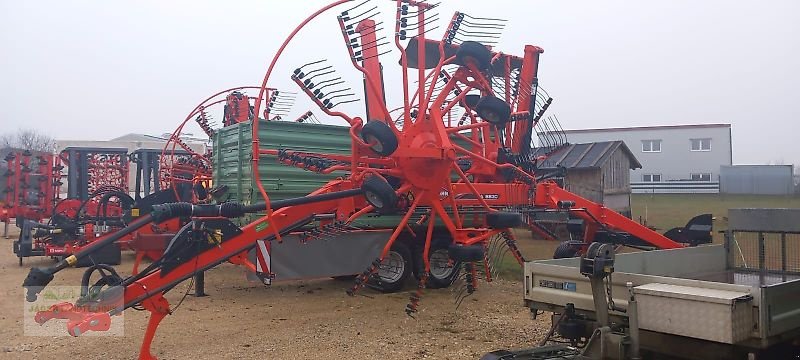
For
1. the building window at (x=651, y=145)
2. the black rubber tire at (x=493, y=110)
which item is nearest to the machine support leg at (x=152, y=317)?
the black rubber tire at (x=493, y=110)

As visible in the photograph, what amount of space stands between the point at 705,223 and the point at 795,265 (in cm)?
274

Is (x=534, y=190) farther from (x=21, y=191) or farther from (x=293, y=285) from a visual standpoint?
(x=21, y=191)

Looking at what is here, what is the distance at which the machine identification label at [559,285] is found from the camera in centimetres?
434

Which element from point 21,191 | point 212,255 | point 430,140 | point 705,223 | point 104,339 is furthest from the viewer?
point 21,191

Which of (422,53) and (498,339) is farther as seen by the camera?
(422,53)

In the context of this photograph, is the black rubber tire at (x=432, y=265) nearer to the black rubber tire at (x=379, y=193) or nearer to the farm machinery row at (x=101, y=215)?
the black rubber tire at (x=379, y=193)

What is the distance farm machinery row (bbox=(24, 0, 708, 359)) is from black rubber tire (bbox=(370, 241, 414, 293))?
15 mm

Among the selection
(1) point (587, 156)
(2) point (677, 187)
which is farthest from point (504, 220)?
(2) point (677, 187)

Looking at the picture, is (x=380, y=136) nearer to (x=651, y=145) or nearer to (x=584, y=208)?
(x=584, y=208)

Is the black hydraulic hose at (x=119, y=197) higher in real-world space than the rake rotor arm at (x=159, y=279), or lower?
higher

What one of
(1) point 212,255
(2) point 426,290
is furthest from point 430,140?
(2) point 426,290

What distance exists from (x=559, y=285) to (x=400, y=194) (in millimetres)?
2902

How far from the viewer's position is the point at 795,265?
5.57 m

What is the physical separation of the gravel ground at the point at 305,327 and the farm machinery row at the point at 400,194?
0.45m
